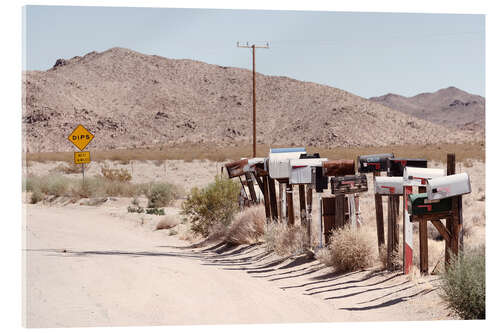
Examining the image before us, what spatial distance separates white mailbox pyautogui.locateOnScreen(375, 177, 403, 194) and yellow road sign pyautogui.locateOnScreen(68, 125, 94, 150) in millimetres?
9961

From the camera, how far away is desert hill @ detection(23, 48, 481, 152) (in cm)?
8256

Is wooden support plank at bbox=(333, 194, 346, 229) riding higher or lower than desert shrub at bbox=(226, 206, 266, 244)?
higher

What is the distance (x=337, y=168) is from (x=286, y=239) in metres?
2.20

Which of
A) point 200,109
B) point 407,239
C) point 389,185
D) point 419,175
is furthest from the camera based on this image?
point 200,109

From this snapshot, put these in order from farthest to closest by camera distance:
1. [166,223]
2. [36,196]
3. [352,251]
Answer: [36,196] < [166,223] < [352,251]

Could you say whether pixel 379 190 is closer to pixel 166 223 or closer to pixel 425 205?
pixel 425 205

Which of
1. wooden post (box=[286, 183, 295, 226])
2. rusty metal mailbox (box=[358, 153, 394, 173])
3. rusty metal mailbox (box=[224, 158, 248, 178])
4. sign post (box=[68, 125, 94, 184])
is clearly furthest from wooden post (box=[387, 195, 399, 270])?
sign post (box=[68, 125, 94, 184])

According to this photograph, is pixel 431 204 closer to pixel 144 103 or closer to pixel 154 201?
pixel 154 201

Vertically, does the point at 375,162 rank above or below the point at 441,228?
above

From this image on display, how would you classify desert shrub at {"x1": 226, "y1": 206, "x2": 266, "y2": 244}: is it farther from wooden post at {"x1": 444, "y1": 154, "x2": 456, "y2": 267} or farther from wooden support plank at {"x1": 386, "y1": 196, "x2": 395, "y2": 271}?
wooden post at {"x1": 444, "y1": 154, "x2": 456, "y2": 267}

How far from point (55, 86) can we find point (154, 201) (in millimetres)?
60746

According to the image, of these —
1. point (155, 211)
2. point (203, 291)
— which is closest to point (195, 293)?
point (203, 291)

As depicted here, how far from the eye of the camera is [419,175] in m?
8.80

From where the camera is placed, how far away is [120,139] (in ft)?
270
